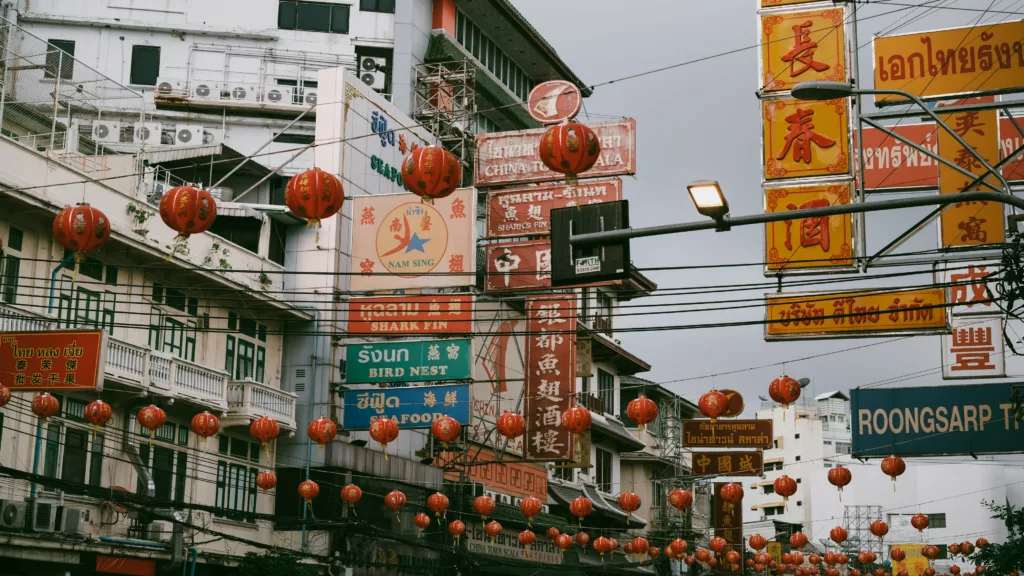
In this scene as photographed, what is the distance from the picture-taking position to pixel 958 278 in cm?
2427

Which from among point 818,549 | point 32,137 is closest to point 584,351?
point 32,137

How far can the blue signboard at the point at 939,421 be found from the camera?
77.2 feet

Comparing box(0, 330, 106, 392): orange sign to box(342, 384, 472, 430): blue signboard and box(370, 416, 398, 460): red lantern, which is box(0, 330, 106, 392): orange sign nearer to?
box(370, 416, 398, 460): red lantern

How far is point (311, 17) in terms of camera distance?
2009 inches

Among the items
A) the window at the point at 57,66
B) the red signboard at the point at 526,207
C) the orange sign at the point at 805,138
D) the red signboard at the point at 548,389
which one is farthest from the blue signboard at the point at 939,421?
the window at the point at 57,66

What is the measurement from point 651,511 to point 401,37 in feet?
88.8

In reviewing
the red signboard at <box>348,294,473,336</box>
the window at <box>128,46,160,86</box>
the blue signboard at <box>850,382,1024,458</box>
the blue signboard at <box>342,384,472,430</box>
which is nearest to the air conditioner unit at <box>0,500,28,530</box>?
the blue signboard at <box>342,384,472,430</box>

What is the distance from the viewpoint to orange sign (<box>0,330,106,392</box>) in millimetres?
21344

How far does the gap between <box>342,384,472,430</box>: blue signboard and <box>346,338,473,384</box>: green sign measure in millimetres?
509

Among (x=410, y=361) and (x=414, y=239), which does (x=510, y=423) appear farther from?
(x=414, y=239)

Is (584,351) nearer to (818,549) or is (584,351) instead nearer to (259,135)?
(259,135)

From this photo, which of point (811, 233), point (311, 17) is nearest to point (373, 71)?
point (311, 17)

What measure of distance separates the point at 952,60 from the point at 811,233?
3.47m

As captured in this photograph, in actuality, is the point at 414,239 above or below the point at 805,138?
above
